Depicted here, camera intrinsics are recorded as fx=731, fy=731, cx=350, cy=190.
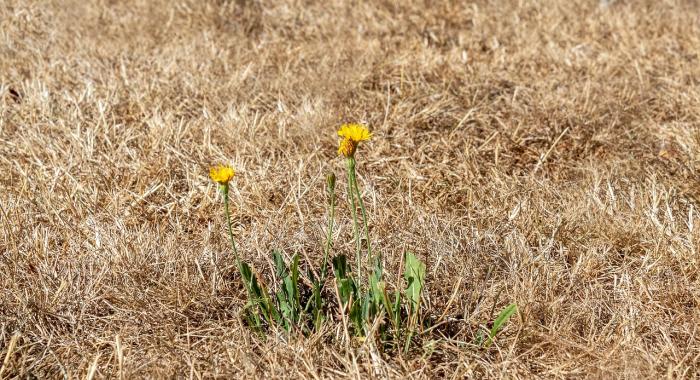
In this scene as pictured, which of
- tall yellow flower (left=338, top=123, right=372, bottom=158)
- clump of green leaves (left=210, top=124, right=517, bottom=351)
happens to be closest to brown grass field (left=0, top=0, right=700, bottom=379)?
clump of green leaves (left=210, top=124, right=517, bottom=351)

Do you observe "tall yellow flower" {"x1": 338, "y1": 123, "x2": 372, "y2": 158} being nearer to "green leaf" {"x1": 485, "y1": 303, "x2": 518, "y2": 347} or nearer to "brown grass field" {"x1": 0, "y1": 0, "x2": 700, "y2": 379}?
"brown grass field" {"x1": 0, "y1": 0, "x2": 700, "y2": 379}

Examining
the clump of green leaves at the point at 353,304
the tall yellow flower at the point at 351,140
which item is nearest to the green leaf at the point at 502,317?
the clump of green leaves at the point at 353,304

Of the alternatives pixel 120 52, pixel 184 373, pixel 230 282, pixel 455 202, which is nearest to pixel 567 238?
pixel 455 202

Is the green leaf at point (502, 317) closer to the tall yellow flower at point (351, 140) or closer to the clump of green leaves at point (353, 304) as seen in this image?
the clump of green leaves at point (353, 304)

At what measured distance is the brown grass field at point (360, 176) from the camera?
68.2 inches

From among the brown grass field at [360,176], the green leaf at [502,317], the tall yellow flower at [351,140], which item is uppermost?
the tall yellow flower at [351,140]

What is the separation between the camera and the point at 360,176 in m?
2.56

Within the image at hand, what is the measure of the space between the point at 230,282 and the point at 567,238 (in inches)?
39.1

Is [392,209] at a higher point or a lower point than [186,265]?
lower

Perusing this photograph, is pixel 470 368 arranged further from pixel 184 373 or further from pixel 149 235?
pixel 149 235

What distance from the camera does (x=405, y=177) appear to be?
8.48 ft

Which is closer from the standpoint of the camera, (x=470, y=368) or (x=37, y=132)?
(x=470, y=368)

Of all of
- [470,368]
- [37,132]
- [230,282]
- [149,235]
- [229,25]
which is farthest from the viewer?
[229,25]

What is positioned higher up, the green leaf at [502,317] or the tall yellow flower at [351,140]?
the tall yellow flower at [351,140]
